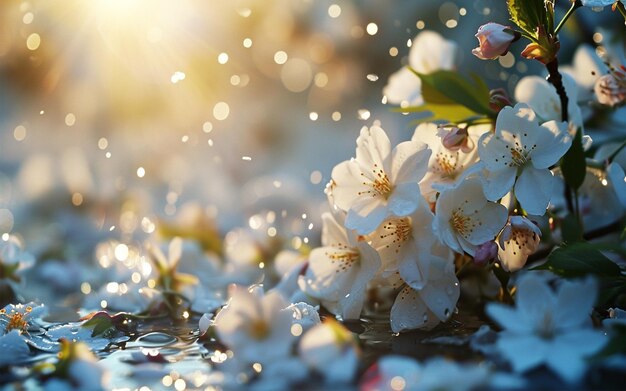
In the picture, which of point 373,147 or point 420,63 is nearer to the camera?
point 373,147

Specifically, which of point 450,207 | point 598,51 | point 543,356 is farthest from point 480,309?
point 598,51

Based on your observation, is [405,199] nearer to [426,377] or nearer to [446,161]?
[446,161]

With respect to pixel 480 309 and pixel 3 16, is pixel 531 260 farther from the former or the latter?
pixel 3 16

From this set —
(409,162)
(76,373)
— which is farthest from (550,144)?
(76,373)

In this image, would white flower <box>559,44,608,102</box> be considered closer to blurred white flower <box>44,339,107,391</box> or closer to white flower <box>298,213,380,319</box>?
white flower <box>298,213,380,319</box>

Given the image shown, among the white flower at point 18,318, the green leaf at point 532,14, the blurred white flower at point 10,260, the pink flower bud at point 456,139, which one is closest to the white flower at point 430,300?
the pink flower bud at point 456,139

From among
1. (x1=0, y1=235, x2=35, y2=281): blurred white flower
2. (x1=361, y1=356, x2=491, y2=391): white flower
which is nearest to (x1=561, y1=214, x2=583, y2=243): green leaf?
(x1=361, y1=356, x2=491, y2=391): white flower

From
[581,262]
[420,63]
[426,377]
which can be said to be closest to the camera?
[426,377]

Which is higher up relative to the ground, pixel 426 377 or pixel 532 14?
pixel 532 14
